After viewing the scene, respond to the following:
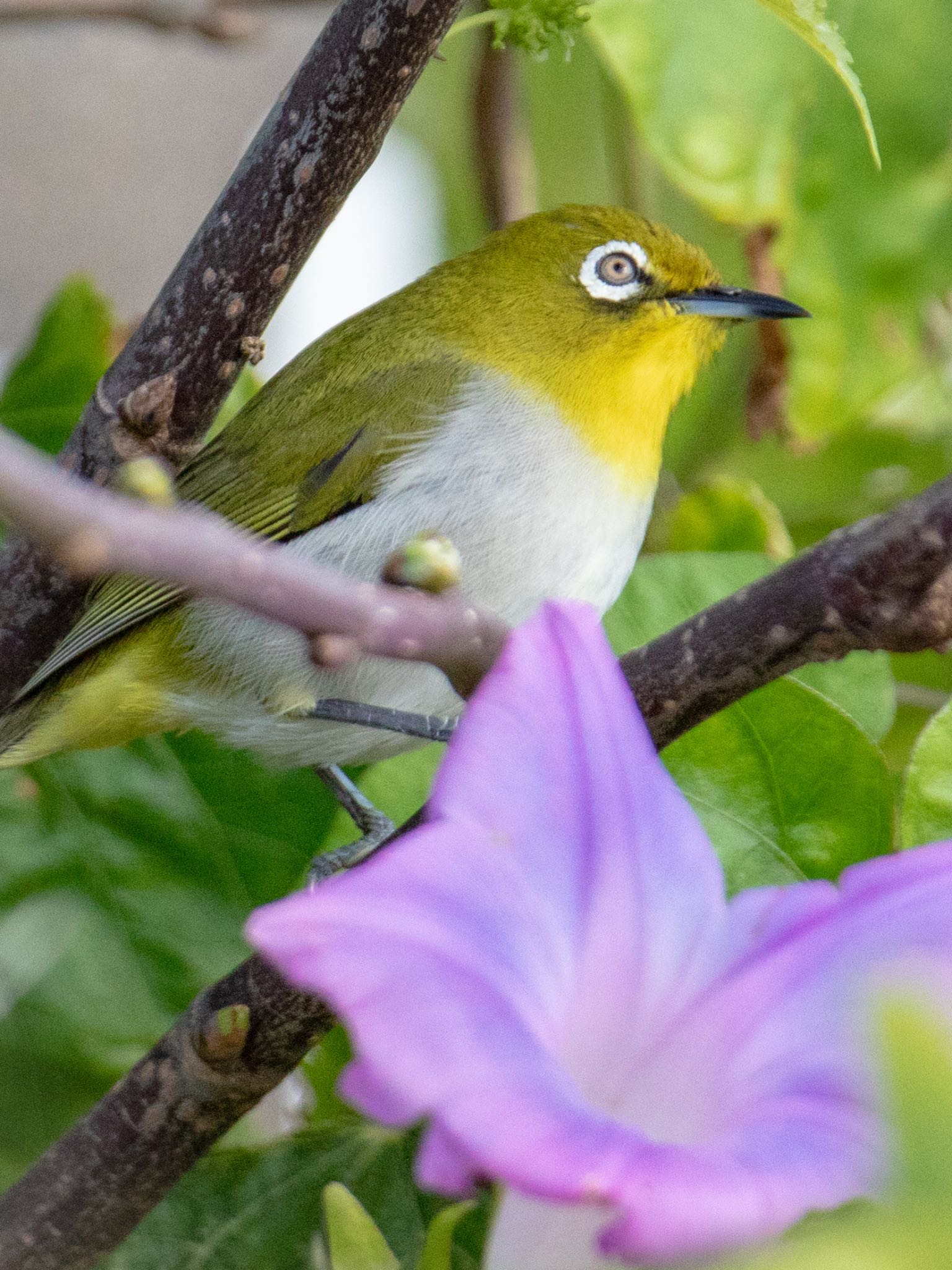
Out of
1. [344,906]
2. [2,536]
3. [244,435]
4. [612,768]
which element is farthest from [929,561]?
[244,435]

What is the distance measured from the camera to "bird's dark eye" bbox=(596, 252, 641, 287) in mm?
1650

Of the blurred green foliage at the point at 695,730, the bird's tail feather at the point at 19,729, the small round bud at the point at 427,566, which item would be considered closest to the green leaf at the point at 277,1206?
the blurred green foliage at the point at 695,730

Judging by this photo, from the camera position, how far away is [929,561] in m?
0.53

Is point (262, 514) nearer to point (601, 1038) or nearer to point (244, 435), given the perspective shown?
point (244, 435)

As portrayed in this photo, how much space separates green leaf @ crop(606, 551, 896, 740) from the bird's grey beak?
0.42 m

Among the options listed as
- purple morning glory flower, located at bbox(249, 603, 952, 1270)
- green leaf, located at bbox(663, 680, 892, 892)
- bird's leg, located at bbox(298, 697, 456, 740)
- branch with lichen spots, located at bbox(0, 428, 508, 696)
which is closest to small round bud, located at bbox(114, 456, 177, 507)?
branch with lichen spots, located at bbox(0, 428, 508, 696)

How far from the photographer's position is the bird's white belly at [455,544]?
4.49 ft

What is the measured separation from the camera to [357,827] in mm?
1239

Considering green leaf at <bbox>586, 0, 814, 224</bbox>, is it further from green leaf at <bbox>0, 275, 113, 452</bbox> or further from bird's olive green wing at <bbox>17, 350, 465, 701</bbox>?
green leaf at <bbox>0, 275, 113, 452</bbox>

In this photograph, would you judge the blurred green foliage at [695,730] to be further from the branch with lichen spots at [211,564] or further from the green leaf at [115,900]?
the branch with lichen spots at [211,564]

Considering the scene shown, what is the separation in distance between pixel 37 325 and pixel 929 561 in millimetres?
1099

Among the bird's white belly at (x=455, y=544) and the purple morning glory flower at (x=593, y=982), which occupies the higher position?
the purple morning glory flower at (x=593, y=982)

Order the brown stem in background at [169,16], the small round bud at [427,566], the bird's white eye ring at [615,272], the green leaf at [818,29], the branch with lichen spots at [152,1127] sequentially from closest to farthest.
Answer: the small round bud at [427,566]
the green leaf at [818,29]
the branch with lichen spots at [152,1127]
the brown stem in background at [169,16]
the bird's white eye ring at [615,272]

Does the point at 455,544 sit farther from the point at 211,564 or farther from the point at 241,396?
the point at 211,564
